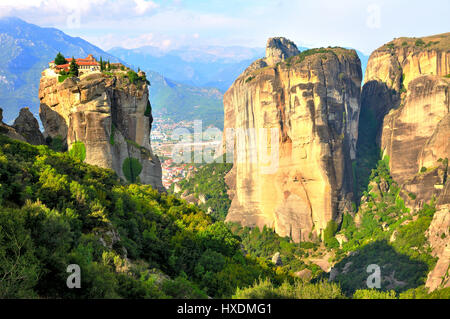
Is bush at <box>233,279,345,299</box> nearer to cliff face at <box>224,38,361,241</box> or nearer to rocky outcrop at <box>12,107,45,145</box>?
rocky outcrop at <box>12,107,45,145</box>

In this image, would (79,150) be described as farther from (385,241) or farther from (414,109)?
(414,109)

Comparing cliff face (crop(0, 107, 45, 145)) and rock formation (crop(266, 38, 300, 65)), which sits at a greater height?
rock formation (crop(266, 38, 300, 65))

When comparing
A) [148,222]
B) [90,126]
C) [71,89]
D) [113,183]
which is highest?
[71,89]

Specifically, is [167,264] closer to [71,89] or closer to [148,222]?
[148,222]

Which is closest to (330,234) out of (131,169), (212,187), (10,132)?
(212,187)

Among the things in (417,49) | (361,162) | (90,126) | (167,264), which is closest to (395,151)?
(361,162)

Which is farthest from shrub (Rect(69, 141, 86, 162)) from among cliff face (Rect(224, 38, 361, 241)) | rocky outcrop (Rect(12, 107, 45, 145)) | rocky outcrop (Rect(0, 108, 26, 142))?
cliff face (Rect(224, 38, 361, 241))
